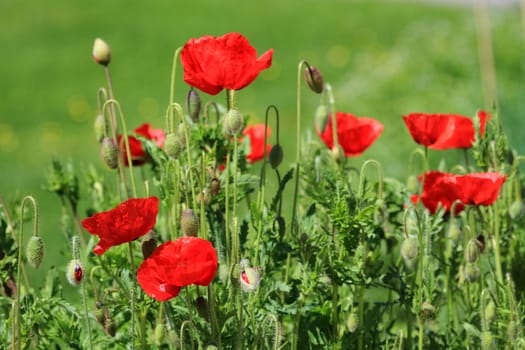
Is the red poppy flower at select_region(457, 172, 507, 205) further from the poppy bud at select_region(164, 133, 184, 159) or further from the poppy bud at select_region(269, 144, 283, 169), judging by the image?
the poppy bud at select_region(164, 133, 184, 159)

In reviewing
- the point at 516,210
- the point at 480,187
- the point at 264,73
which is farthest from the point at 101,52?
the point at 264,73

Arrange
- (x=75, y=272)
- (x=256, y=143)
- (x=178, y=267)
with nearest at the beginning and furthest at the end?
(x=178, y=267), (x=75, y=272), (x=256, y=143)

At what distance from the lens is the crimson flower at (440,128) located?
1940 millimetres

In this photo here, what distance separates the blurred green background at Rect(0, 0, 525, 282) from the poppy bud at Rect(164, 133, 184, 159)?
6.48ft

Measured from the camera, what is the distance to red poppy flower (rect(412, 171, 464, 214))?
1836 millimetres

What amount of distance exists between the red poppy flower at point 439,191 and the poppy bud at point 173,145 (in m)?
0.51

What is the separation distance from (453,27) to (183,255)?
599cm

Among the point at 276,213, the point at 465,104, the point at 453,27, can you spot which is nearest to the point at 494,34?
the point at 453,27

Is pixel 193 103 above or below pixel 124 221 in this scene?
above

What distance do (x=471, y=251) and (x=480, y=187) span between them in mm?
120

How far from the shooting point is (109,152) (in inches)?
72.1

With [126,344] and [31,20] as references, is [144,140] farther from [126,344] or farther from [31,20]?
[31,20]

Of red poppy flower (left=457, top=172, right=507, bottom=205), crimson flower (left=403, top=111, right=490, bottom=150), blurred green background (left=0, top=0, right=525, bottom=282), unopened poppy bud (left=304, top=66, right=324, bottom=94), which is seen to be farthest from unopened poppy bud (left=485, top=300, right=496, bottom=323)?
blurred green background (left=0, top=0, right=525, bottom=282)

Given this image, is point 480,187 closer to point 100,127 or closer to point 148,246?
point 148,246
